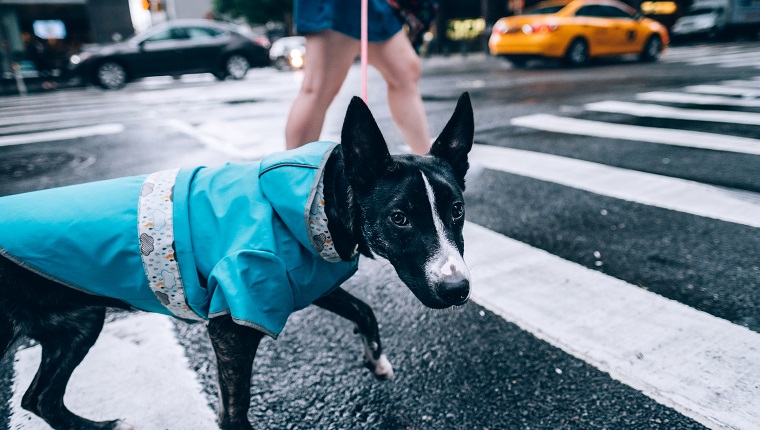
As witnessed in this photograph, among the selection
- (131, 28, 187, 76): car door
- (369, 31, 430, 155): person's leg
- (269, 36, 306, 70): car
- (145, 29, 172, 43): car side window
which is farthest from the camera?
(269, 36, 306, 70): car

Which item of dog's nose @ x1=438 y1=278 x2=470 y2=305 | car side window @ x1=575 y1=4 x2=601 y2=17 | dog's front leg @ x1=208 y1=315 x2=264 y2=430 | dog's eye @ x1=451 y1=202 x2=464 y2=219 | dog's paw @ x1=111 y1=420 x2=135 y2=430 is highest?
car side window @ x1=575 y1=4 x2=601 y2=17

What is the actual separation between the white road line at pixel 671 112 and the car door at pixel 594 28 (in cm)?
757

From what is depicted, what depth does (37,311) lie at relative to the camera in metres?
1.82

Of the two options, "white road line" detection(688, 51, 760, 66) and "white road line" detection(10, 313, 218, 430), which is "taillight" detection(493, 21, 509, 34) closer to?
"white road line" detection(688, 51, 760, 66)

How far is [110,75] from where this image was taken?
55.7 ft

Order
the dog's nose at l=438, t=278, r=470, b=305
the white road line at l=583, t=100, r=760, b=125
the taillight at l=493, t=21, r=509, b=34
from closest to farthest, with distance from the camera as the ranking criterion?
the dog's nose at l=438, t=278, r=470, b=305 → the white road line at l=583, t=100, r=760, b=125 → the taillight at l=493, t=21, r=509, b=34

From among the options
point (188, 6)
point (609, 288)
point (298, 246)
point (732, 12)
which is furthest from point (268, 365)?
point (188, 6)

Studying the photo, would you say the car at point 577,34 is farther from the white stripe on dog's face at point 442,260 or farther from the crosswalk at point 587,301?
the white stripe on dog's face at point 442,260

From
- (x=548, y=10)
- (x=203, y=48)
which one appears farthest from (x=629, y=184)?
(x=203, y=48)

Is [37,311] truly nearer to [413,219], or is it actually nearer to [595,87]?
[413,219]

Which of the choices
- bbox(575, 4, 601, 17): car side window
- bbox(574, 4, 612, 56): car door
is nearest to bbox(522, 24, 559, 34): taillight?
bbox(574, 4, 612, 56): car door

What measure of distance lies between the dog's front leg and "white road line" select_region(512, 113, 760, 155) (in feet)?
18.1

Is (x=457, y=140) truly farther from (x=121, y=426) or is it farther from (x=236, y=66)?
(x=236, y=66)

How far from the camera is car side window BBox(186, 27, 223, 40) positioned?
18.2 metres
